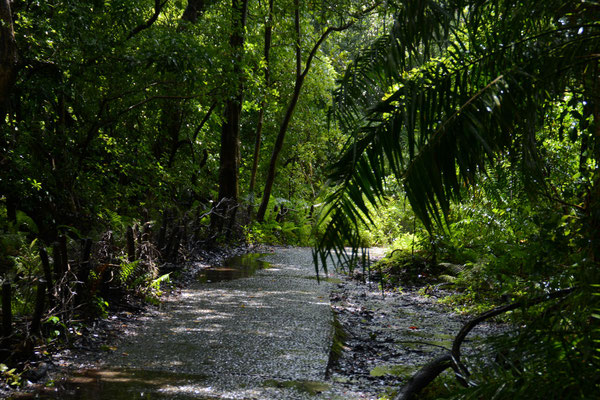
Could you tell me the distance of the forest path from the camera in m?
3.93

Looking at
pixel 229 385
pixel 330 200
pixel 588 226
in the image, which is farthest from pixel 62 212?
pixel 588 226

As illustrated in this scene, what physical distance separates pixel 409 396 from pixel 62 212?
7.49 metres

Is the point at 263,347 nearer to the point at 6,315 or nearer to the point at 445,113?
the point at 6,315

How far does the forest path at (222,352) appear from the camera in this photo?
3.93m

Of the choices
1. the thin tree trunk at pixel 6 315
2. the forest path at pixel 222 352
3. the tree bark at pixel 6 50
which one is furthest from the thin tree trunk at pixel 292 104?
the thin tree trunk at pixel 6 315

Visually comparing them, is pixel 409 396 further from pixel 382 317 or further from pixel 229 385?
pixel 382 317

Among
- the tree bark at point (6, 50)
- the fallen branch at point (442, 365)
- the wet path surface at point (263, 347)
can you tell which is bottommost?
the wet path surface at point (263, 347)

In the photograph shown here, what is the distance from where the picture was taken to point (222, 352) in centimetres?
487

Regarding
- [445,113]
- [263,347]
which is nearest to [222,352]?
[263,347]

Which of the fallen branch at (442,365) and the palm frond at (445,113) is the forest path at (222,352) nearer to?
the fallen branch at (442,365)

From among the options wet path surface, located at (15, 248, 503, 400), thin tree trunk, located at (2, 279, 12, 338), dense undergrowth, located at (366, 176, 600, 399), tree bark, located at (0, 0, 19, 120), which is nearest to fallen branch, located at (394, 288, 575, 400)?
dense undergrowth, located at (366, 176, 600, 399)

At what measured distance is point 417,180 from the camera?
9.84 feet

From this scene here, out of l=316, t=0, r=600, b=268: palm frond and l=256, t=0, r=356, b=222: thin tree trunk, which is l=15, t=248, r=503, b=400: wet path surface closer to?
l=316, t=0, r=600, b=268: palm frond

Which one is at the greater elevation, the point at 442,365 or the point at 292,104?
the point at 292,104
